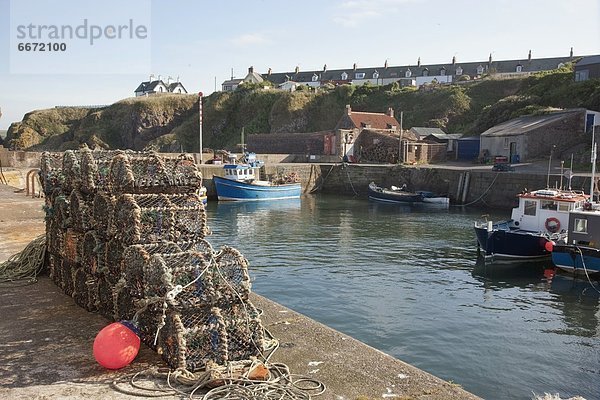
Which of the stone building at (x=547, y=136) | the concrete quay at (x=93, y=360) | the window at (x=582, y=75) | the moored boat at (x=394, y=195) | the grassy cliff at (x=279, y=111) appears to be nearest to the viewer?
the concrete quay at (x=93, y=360)

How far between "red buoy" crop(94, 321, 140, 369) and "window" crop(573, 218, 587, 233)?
15.5m

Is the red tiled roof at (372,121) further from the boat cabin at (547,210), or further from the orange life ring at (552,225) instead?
the orange life ring at (552,225)

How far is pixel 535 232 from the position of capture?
752 inches

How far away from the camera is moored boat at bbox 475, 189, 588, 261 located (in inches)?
722

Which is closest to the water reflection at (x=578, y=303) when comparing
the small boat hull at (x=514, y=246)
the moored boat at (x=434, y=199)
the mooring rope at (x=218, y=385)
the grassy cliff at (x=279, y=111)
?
the small boat hull at (x=514, y=246)

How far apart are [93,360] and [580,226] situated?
622 inches

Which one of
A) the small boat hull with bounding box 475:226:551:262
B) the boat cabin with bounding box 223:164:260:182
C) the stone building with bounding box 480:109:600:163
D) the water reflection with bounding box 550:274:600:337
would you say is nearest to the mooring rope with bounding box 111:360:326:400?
the water reflection with bounding box 550:274:600:337

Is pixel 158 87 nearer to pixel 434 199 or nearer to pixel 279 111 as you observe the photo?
pixel 279 111

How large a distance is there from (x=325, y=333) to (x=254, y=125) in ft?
225

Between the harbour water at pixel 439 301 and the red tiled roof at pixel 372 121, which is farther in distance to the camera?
the red tiled roof at pixel 372 121

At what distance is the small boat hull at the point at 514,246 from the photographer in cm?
1845

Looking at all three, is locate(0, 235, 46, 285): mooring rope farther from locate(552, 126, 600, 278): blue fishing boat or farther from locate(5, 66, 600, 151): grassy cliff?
locate(5, 66, 600, 151): grassy cliff

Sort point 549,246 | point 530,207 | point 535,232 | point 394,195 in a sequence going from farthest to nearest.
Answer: point 394,195 → point 530,207 → point 535,232 → point 549,246

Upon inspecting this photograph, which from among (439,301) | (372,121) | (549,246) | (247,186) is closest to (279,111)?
(372,121)
